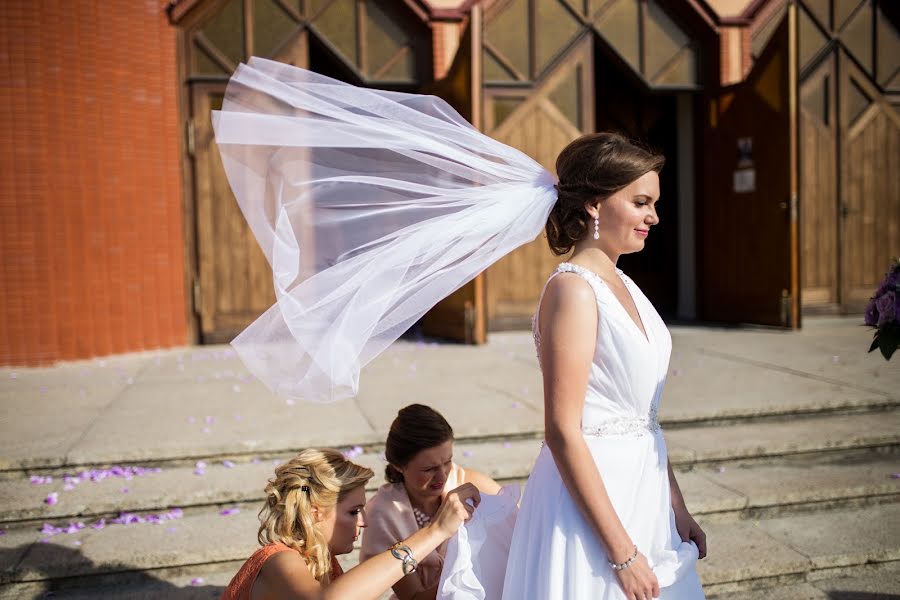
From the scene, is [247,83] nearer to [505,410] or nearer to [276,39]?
[505,410]

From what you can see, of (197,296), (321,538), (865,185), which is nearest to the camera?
(321,538)

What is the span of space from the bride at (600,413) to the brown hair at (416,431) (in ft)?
2.21

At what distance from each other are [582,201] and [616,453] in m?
0.61

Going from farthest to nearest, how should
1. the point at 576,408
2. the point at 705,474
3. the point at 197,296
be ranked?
1. the point at 197,296
2. the point at 705,474
3. the point at 576,408

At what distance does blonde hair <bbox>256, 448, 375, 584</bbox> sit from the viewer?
2.19 m

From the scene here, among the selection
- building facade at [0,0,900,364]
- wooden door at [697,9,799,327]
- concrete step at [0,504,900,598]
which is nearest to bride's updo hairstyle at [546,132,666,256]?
concrete step at [0,504,900,598]

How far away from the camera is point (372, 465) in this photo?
4.29 metres

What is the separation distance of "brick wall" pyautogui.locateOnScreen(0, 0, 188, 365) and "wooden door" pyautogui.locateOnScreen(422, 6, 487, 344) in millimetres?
2651

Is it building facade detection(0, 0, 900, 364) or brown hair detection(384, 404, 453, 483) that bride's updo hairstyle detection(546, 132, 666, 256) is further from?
building facade detection(0, 0, 900, 364)

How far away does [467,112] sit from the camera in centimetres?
735

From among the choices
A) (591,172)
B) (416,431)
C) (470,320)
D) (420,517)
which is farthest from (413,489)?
(470,320)

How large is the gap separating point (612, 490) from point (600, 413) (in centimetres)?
19

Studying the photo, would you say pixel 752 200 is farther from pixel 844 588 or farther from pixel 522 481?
pixel 844 588

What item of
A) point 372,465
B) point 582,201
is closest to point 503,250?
point 582,201
